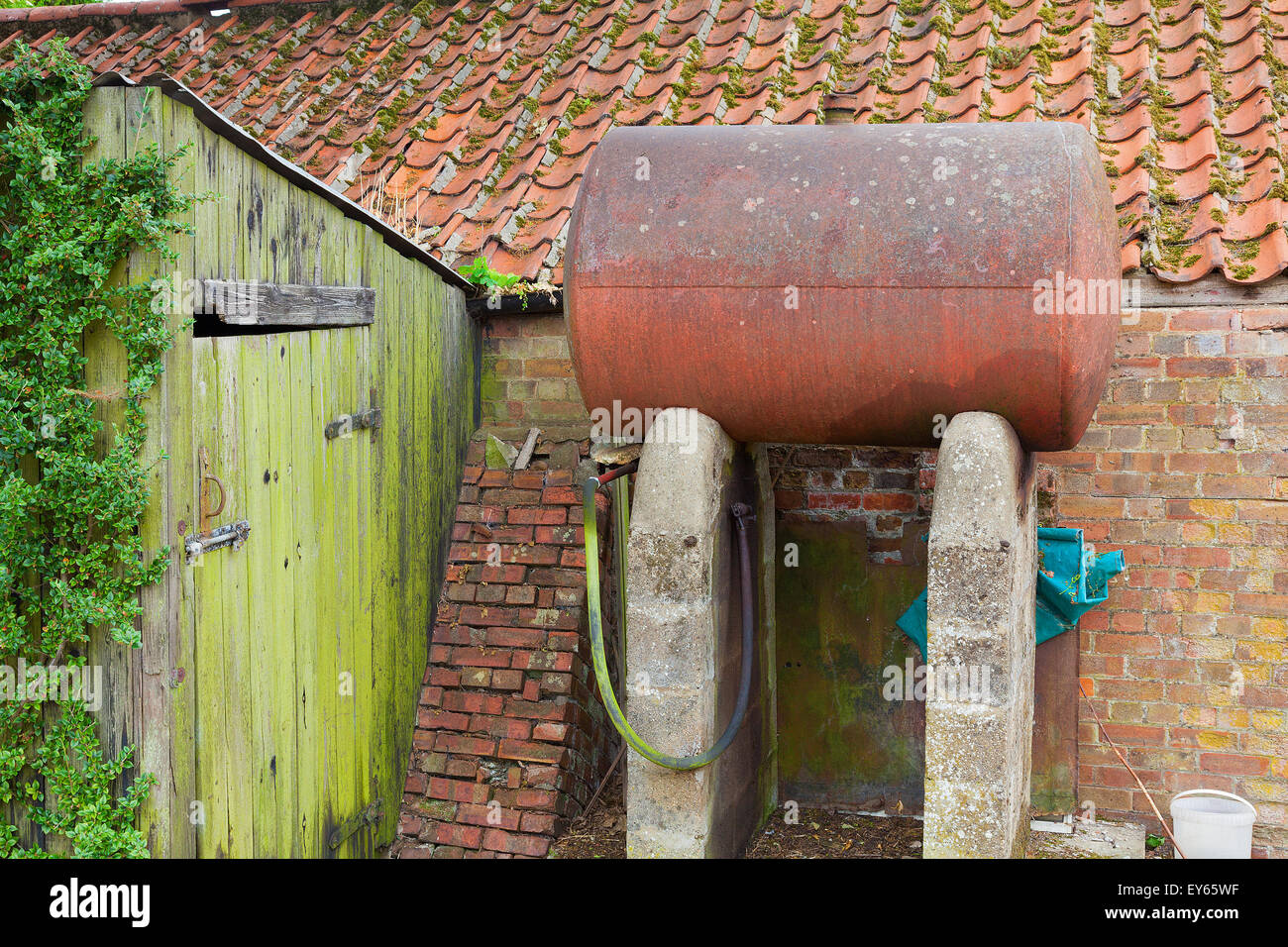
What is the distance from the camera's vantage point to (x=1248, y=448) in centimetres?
429

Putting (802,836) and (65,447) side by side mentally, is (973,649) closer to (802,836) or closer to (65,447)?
(802,836)

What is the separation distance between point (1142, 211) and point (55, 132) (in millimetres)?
3669

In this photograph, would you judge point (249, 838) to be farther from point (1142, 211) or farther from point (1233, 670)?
point (1142, 211)

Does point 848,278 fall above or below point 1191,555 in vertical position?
above

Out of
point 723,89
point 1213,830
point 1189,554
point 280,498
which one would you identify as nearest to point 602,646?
point 280,498

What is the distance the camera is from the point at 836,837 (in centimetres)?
448

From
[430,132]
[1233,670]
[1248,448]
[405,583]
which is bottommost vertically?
[1233,670]

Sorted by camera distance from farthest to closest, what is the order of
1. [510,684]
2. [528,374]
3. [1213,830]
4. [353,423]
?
[528,374] → [510,684] → [353,423] → [1213,830]

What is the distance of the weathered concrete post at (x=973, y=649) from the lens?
3.25m

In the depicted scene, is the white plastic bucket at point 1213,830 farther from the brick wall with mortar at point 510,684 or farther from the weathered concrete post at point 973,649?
the brick wall with mortar at point 510,684

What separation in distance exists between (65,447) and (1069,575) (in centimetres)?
343

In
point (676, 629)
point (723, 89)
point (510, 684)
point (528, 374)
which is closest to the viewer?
point (676, 629)
